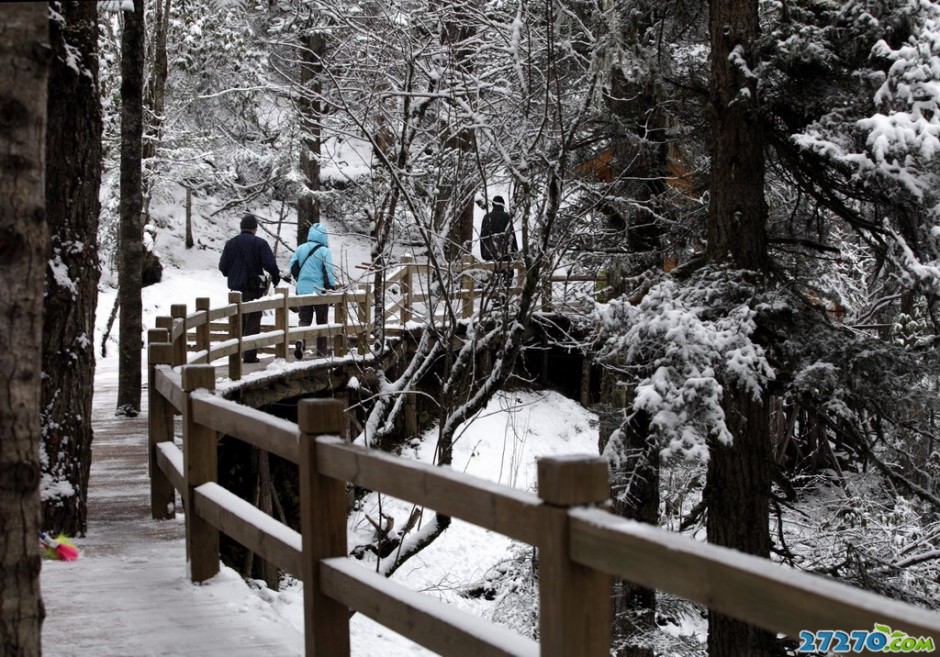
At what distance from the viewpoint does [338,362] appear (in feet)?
52.1

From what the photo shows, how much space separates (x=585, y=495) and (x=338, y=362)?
1356 centimetres

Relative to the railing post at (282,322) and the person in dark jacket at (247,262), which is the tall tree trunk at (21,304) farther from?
the person in dark jacket at (247,262)

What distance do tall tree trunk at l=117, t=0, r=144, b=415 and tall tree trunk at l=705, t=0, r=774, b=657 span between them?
22.5ft

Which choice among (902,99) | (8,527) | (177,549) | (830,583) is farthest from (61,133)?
(902,99)

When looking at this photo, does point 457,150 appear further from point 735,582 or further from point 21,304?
point 735,582

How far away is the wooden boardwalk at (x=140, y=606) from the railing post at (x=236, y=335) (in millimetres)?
5919

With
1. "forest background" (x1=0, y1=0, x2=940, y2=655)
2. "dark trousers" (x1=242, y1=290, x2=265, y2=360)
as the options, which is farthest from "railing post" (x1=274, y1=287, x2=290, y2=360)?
"forest background" (x1=0, y1=0, x2=940, y2=655)

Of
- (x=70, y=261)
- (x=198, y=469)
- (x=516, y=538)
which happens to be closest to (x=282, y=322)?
(x=70, y=261)

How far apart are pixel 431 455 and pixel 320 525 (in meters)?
15.7

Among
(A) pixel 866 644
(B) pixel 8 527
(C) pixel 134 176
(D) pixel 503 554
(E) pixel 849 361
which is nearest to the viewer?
(A) pixel 866 644

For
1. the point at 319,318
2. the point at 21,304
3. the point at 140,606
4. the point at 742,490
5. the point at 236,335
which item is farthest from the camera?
the point at 319,318

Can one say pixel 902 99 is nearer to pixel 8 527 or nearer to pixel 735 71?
pixel 735 71

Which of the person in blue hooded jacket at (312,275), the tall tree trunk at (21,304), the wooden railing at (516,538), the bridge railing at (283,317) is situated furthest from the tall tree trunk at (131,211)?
the tall tree trunk at (21,304)

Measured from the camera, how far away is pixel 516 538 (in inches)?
106
